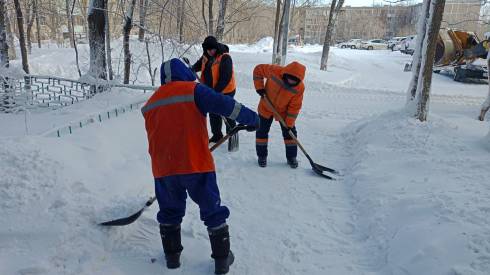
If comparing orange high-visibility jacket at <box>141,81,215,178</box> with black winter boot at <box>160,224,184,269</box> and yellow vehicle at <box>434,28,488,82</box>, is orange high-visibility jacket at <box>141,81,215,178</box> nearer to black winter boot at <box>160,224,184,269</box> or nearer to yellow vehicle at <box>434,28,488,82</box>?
black winter boot at <box>160,224,184,269</box>

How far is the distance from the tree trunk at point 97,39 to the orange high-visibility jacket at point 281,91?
4.99 meters

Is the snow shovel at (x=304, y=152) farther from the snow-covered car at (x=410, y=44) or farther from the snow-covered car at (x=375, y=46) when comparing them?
the snow-covered car at (x=375, y=46)

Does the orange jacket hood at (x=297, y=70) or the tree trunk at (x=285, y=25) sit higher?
the tree trunk at (x=285, y=25)

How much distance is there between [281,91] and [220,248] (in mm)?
2566

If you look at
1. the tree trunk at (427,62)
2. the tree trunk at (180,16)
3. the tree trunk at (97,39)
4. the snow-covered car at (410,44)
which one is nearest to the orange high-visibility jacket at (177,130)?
the tree trunk at (427,62)

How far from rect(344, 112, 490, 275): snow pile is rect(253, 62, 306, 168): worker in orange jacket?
0.99m

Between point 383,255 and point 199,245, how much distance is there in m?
1.51

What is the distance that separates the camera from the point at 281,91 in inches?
187

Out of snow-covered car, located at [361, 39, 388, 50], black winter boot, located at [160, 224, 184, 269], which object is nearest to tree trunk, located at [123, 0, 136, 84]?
black winter boot, located at [160, 224, 184, 269]

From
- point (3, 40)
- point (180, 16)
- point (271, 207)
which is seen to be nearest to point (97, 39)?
point (3, 40)

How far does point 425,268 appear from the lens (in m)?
2.60

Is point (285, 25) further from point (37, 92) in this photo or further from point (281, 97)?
point (281, 97)

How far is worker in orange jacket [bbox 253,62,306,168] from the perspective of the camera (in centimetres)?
469

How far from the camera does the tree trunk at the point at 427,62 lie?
616 centimetres
